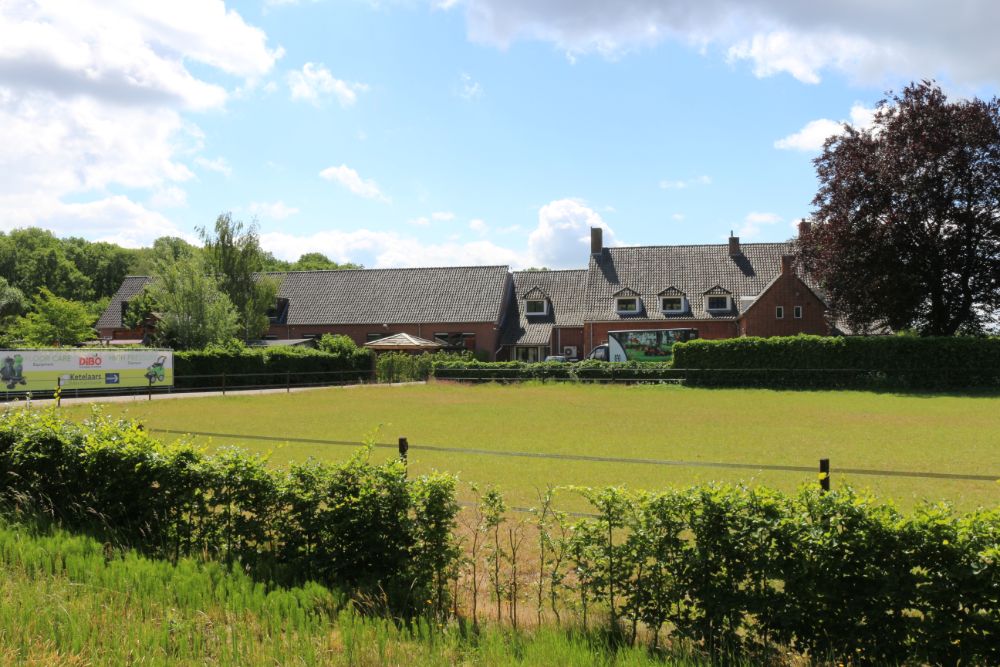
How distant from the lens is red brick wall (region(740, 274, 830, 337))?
155ft

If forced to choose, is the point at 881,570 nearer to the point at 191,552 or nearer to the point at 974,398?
the point at 191,552

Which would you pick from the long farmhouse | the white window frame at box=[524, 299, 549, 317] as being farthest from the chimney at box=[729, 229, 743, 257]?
the white window frame at box=[524, 299, 549, 317]

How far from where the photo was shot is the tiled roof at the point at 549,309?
5575cm

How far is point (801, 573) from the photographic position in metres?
4.48

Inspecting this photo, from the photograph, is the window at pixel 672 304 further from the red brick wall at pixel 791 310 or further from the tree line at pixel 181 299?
the tree line at pixel 181 299

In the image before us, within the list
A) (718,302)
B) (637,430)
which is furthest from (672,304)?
(637,430)

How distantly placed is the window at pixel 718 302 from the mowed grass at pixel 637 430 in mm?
19331

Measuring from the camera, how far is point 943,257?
3606cm

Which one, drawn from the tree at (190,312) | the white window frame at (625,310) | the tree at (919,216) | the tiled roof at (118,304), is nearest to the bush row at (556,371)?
the tree at (919,216)

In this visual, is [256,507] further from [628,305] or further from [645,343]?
[628,305]

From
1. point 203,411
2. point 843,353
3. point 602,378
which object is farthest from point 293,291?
point 843,353

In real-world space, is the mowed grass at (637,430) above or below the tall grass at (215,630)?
below

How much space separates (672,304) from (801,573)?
49.9 m

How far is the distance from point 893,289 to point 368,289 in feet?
132
